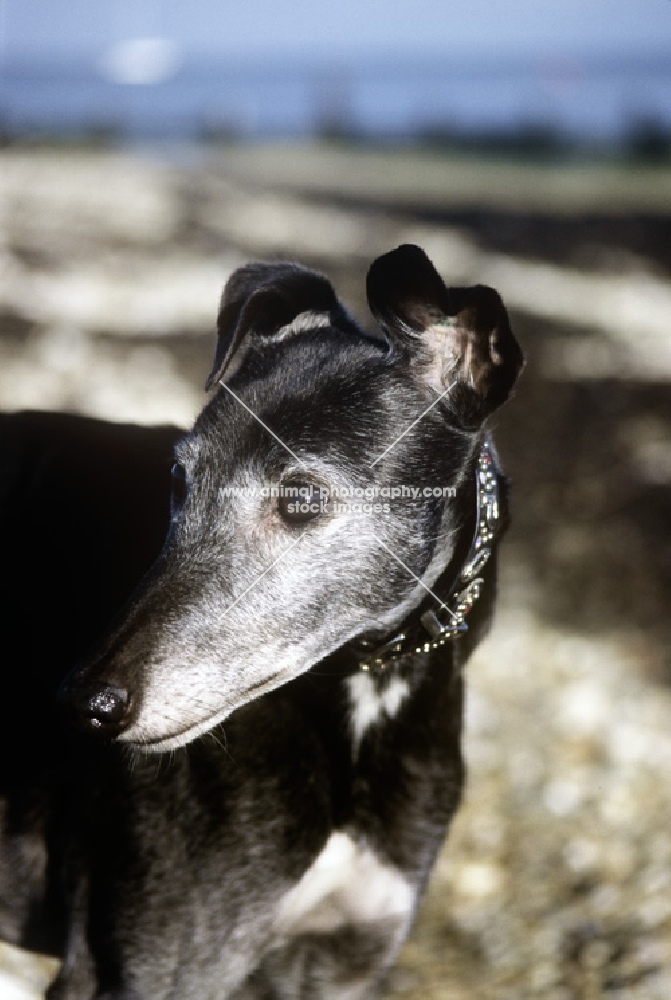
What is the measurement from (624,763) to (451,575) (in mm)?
1898

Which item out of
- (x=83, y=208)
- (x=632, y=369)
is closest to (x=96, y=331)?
(x=83, y=208)

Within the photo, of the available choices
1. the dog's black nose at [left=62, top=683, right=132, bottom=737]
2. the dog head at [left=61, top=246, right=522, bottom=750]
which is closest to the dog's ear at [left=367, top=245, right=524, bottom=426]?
the dog head at [left=61, top=246, right=522, bottom=750]

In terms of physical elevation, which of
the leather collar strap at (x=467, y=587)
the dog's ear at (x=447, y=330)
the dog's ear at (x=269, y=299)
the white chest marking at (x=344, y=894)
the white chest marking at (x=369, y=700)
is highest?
the dog's ear at (x=269, y=299)

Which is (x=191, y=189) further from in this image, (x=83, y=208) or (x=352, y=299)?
(x=352, y=299)

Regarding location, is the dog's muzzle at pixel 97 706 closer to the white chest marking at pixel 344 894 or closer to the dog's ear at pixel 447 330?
the white chest marking at pixel 344 894

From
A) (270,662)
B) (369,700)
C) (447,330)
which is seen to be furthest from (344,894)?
(447,330)

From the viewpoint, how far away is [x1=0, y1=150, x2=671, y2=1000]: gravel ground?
2.94 m

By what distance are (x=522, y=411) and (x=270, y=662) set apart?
4.35m

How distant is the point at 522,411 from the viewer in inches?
235

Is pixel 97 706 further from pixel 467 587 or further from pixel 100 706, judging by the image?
pixel 467 587

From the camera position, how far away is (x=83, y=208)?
9109 millimetres

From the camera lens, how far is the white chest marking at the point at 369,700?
7.23ft

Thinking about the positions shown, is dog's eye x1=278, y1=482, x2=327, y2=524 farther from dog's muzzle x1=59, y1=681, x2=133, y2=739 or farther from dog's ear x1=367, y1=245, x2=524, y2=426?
dog's muzzle x1=59, y1=681, x2=133, y2=739

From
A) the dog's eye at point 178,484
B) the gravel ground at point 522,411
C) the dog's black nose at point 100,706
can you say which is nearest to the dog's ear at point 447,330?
the dog's eye at point 178,484
